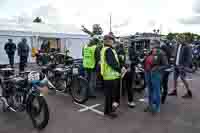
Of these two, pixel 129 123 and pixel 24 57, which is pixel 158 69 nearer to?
pixel 129 123

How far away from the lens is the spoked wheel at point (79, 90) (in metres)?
5.49

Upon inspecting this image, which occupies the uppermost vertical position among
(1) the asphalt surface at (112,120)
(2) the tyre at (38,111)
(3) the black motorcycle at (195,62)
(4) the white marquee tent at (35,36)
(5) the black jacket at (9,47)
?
(4) the white marquee tent at (35,36)

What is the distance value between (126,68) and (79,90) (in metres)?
1.38

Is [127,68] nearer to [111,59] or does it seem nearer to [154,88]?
[154,88]

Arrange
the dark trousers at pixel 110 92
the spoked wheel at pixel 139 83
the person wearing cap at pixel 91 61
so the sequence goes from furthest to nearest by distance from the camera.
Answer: the spoked wheel at pixel 139 83 < the person wearing cap at pixel 91 61 < the dark trousers at pixel 110 92

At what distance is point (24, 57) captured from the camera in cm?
1155

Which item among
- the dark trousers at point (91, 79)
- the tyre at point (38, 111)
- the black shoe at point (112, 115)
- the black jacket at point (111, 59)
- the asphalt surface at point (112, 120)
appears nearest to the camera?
the tyre at point (38, 111)

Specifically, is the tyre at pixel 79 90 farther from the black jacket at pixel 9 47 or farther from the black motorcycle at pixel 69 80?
the black jacket at pixel 9 47

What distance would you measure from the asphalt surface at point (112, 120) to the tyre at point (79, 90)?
0.62ft

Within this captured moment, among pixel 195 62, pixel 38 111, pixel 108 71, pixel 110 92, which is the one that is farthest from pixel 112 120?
pixel 195 62

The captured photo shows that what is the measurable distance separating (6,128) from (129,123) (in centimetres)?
235

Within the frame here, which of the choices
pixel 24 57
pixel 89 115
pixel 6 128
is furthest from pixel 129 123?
pixel 24 57

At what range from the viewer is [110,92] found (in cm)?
443

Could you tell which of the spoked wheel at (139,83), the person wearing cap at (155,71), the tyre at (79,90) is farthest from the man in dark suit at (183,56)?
the tyre at (79,90)
